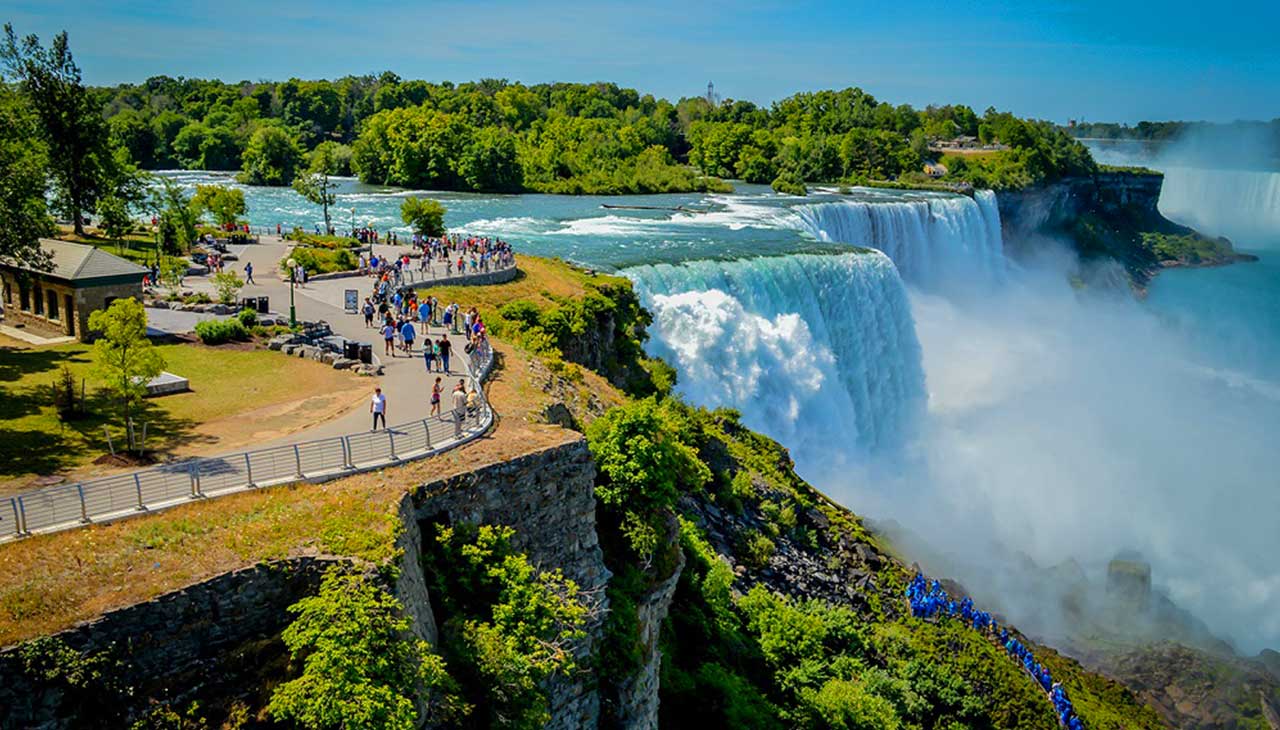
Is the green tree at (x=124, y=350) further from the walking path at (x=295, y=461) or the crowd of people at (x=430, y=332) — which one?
the crowd of people at (x=430, y=332)

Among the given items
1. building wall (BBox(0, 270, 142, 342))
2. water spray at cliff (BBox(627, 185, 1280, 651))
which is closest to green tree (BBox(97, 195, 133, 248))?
building wall (BBox(0, 270, 142, 342))

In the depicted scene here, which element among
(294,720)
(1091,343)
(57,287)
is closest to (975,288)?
(1091,343)

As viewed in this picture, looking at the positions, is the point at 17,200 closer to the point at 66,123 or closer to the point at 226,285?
the point at 226,285

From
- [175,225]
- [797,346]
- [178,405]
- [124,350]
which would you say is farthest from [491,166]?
[124,350]

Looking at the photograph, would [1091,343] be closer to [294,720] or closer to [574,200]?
[574,200]

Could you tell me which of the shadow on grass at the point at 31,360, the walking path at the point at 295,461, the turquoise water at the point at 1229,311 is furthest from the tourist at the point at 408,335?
the turquoise water at the point at 1229,311
